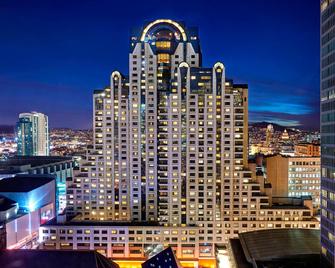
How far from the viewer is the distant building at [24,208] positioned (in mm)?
73000

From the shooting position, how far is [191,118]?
7638cm

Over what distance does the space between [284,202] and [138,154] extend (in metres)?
32.1

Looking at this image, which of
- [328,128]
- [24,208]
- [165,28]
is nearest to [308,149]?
[165,28]

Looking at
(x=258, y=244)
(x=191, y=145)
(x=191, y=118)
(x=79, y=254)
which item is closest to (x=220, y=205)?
(x=191, y=145)

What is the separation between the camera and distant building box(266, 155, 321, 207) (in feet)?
307

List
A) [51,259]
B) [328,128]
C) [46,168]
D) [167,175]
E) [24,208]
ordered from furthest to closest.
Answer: [46,168], [24,208], [167,175], [51,259], [328,128]

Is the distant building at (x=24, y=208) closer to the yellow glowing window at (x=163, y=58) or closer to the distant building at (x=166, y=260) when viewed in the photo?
the distant building at (x=166, y=260)

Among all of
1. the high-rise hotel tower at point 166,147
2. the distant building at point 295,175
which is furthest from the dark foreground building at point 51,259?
the distant building at point 295,175

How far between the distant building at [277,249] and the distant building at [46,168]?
66.3m

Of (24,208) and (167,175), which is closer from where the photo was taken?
(167,175)

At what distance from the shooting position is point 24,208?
81312 mm

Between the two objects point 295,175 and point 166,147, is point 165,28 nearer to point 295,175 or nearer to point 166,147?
point 166,147

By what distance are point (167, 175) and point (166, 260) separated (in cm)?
2630

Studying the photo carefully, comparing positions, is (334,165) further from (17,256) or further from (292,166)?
(292,166)
